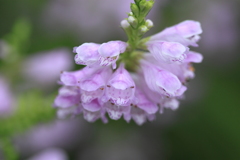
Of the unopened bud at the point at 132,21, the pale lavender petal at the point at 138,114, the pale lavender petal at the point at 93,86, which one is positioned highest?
the unopened bud at the point at 132,21

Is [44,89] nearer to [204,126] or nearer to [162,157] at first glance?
[162,157]

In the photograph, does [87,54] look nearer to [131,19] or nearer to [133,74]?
[131,19]

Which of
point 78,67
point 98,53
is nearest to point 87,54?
point 98,53

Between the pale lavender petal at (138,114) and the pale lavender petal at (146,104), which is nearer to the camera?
the pale lavender petal at (146,104)

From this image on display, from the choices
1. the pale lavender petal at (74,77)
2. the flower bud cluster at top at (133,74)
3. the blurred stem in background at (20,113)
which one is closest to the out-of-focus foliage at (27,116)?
the blurred stem in background at (20,113)

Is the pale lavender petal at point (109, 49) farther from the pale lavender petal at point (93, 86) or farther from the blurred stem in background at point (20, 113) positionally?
the blurred stem in background at point (20, 113)

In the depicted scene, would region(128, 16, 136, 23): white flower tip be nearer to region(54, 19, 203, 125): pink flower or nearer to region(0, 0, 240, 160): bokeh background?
region(54, 19, 203, 125): pink flower

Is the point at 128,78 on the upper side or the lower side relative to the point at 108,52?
lower

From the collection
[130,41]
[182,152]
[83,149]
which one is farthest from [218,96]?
[130,41]
